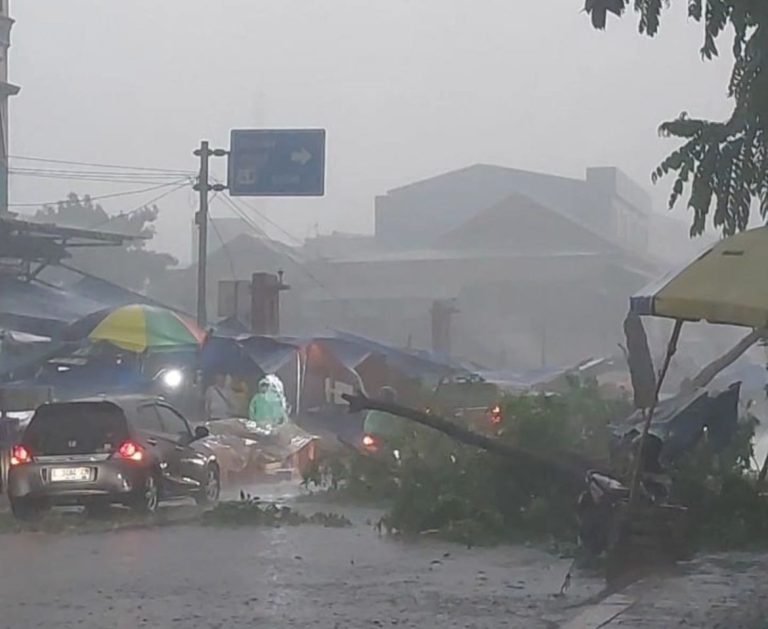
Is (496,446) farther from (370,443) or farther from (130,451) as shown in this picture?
(370,443)

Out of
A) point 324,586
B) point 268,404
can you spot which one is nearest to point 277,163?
point 268,404

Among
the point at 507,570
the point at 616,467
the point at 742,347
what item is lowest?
the point at 507,570

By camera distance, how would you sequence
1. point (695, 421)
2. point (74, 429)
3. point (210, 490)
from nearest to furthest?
point (695, 421) < point (74, 429) < point (210, 490)

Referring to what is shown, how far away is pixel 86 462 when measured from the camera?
1830cm

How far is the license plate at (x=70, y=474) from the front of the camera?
59.7 feet

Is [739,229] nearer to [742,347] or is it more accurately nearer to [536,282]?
[742,347]

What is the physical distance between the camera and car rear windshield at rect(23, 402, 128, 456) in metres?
18.6

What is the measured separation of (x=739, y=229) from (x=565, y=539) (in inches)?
215

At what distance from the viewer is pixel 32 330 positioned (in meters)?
30.0

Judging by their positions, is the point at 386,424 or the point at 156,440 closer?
the point at 156,440

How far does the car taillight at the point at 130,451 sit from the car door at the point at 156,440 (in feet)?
0.73

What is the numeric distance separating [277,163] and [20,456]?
1012 cm

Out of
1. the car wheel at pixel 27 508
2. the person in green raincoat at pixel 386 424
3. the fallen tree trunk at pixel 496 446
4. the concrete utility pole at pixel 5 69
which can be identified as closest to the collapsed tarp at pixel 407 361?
the person in green raincoat at pixel 386 424

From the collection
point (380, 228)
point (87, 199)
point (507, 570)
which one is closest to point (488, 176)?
point (380, 228)
